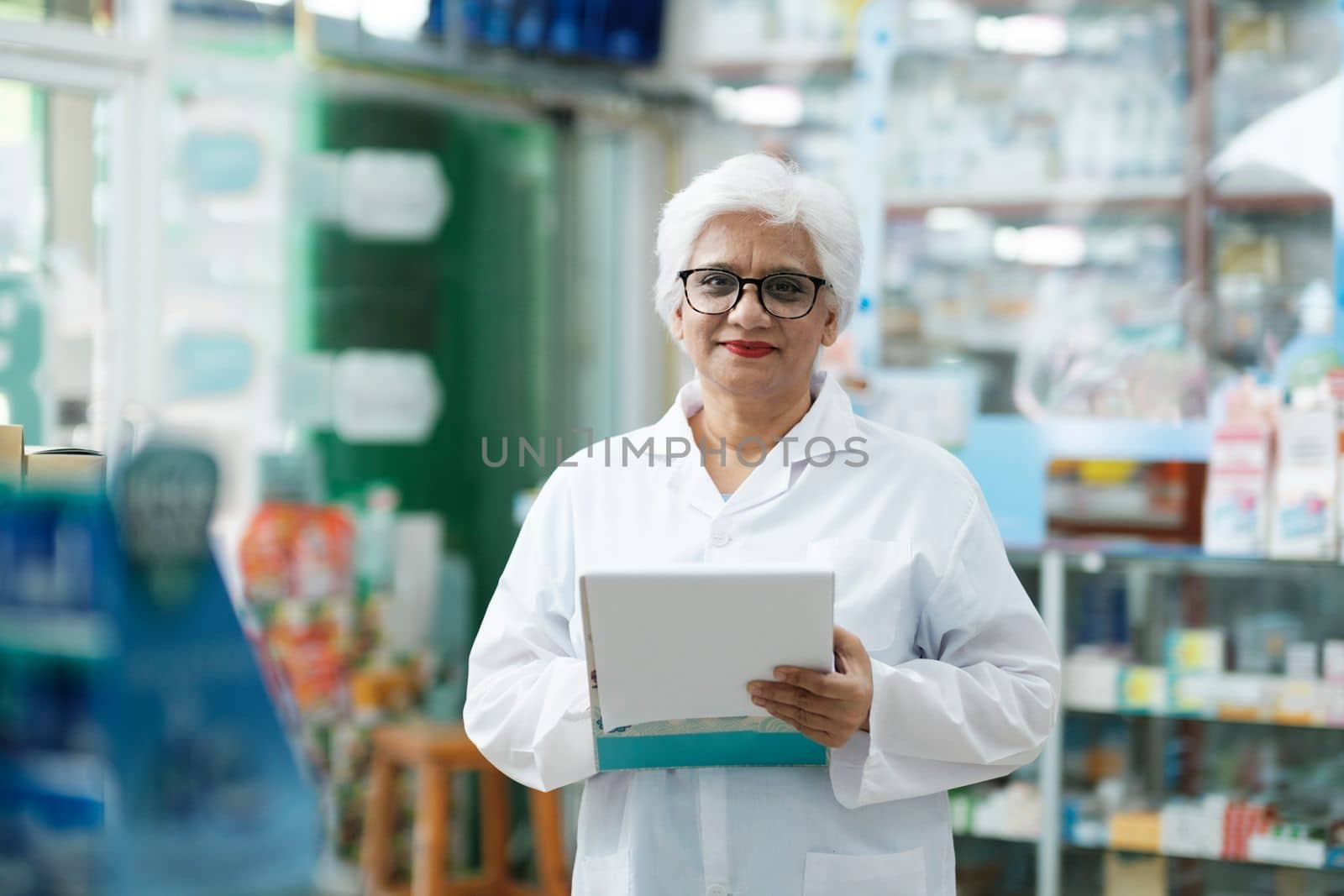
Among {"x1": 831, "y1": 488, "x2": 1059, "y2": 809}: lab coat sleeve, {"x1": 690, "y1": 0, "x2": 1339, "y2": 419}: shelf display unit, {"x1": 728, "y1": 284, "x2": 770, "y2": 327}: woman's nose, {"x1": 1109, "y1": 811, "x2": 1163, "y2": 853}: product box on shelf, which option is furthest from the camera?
{"x1": 690, "y1": 0, "x2": 1339, "y2": 419}: shelf display unit

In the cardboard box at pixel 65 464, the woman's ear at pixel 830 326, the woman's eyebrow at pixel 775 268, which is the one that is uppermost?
the woman's eyebrow at pixel 775 268

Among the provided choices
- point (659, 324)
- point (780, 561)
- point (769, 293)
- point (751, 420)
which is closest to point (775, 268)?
point (769, 293)

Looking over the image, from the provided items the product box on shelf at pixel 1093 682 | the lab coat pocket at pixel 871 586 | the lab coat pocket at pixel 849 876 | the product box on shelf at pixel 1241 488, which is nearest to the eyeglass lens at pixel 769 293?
the lab coat pocket at pixel 871 586

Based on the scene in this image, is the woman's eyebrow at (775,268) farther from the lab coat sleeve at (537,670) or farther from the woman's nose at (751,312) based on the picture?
the lab coat sleeve at (537,670)

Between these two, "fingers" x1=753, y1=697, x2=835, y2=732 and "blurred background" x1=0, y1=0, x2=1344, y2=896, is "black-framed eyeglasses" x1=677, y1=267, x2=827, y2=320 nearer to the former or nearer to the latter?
"fingers" x1=753, y1=697, x2=835, y2=732

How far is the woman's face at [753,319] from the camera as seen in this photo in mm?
1734

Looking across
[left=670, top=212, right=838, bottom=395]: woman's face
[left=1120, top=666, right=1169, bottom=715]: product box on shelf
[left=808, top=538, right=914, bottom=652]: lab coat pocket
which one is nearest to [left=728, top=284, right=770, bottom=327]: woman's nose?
[left=670, top=212, right=838, bottom=395]: woman's face

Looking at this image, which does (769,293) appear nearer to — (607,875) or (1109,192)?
(607,875)

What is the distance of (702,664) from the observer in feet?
4.84

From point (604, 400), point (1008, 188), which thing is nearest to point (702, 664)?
point (1008, 188)

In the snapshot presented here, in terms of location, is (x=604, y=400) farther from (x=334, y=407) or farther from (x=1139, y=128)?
(x=1139, y=128)

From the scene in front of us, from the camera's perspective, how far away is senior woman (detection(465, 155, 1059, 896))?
166 centimetres

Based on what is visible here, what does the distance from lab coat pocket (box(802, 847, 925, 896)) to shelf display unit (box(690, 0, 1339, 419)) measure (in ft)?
6.99

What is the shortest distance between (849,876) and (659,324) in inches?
125
